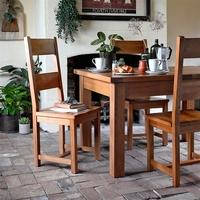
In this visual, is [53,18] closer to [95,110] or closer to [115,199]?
[95,110]

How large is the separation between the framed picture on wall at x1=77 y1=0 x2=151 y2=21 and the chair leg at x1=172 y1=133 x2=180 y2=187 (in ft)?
7.83

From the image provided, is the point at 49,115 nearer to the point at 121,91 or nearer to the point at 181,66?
the point at 121,91

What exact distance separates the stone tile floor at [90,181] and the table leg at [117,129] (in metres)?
0.09

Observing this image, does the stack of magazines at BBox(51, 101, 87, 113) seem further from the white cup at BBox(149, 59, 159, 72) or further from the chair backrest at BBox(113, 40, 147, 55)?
the chair backrest at BBox(113, 40, 147, 55)

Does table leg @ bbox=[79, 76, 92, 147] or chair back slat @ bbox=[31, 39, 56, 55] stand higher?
chair back slat @ bbox=[31, 39, 56, 55]

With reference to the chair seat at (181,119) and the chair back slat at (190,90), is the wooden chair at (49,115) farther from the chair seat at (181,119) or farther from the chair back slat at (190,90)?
the chair back slat at (190,90)

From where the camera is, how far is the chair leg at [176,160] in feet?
8.26

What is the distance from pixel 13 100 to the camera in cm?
423

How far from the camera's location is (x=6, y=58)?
15.4 feet

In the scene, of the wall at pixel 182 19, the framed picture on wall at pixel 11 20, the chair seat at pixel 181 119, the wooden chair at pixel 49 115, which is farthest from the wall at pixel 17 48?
the chair seat at pixel 181 119

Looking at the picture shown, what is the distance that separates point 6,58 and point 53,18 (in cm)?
89

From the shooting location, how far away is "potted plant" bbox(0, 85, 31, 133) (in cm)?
423

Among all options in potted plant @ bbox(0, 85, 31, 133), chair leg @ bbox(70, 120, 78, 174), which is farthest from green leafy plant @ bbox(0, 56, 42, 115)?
chair leg @ bbox(70, 120, 78, 174)

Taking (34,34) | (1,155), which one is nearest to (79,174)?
(1,155)
